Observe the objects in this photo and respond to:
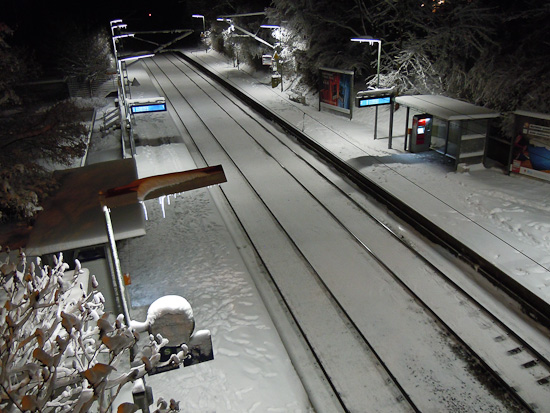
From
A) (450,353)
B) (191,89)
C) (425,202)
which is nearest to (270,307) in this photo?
(450,353)

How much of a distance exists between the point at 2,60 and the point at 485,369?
12.2 meters

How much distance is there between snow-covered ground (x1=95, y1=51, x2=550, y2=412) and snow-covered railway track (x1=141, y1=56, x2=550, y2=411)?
0.85 m

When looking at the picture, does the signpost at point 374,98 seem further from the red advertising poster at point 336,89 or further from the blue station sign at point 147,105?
the blue station sign at point 147,105

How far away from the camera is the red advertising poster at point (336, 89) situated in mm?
22375

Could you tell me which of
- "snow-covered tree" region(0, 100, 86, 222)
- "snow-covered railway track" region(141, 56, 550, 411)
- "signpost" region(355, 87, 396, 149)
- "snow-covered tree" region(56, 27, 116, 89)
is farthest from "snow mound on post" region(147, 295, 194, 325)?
"snow-covered tree" region(56, 27, 116, 89)

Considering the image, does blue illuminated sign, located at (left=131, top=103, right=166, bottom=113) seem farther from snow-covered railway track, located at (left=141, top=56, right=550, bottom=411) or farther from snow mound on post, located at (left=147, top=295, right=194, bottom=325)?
snow mound on post, located at (left=147, top=295, right=194, bottom=325)

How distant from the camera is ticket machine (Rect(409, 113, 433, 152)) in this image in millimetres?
17562

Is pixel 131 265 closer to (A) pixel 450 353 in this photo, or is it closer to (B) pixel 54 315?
(B) pixel 54 315

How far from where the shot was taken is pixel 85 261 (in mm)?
8695

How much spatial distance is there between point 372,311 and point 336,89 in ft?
51.9

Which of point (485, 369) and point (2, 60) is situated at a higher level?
point (2, 60)

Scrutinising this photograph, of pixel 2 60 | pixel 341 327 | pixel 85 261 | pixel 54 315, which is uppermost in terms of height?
pixel 2 60

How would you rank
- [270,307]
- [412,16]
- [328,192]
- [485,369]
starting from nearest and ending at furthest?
1. [485,369]
2. [270,307]
3. [328,192]
4. [412,16]

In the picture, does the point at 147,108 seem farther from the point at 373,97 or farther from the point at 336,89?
the point at 336,89
